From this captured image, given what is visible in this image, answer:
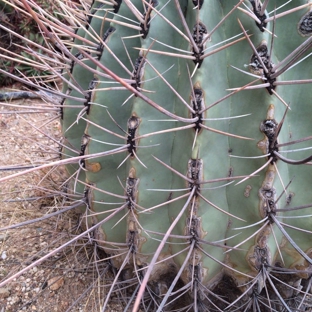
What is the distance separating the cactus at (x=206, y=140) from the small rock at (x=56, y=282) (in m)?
0.28

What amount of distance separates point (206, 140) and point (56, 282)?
68 centimetres

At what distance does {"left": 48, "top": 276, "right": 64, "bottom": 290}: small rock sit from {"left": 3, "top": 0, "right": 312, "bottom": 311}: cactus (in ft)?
0.91

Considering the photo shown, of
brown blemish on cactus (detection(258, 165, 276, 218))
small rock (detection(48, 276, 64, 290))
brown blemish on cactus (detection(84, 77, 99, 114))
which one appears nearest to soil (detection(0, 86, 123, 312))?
small rock (detection(48, 276, 64, 290))

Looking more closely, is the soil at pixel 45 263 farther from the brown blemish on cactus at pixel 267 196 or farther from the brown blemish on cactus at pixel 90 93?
the brown blemish on cactus at pixel 267 196

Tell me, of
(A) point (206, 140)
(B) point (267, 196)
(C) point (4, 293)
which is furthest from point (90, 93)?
(C) point (4, 293)

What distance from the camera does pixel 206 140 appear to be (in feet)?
3.02

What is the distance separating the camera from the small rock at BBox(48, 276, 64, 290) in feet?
4.10

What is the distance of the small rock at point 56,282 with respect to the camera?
4.10 feet

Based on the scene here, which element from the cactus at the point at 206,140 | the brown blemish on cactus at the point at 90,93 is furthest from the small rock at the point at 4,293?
the brown blemish on cactus at the point at 90,93

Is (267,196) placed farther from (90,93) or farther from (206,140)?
(90,93)

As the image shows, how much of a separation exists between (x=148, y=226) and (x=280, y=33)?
0.57 metres

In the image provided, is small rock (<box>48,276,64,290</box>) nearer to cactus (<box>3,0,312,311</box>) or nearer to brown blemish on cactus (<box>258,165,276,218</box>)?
cactus (<box>3,0,312,311</box>)

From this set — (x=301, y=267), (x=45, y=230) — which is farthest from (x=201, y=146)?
(x=45, y=230)

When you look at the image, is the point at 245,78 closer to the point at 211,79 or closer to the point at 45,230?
the point at 211,79
